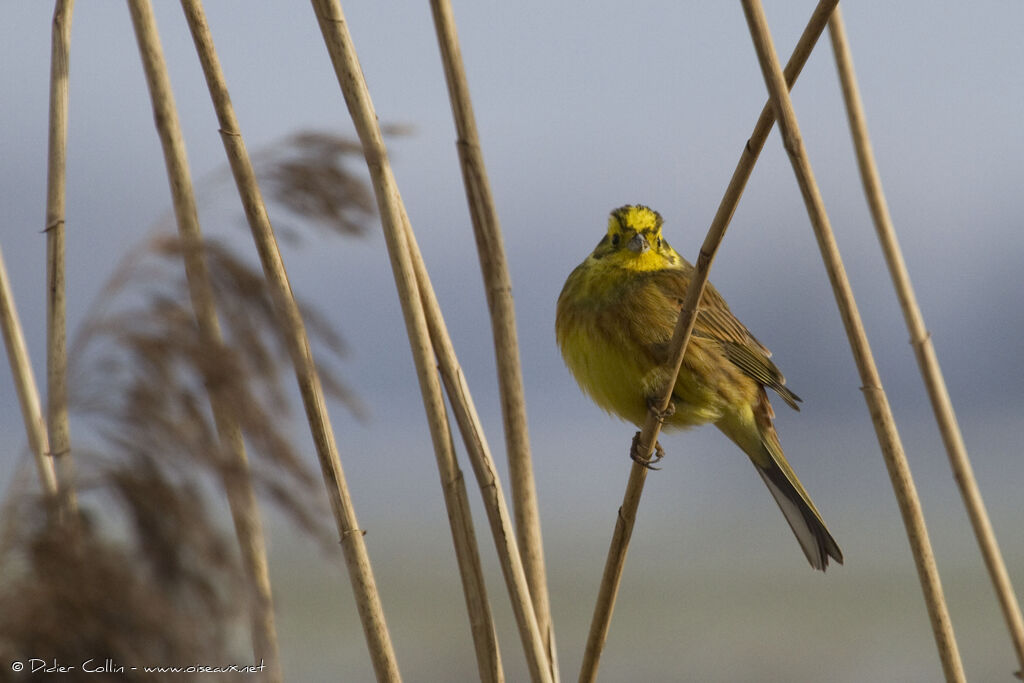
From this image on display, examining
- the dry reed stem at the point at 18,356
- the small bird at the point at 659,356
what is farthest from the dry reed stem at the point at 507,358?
the small bird at the point at 659,356

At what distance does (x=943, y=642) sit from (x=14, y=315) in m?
1.86

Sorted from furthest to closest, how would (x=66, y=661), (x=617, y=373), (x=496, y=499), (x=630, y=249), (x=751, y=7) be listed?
(x=630, y=249) < (x=617, y=373) < (x=496, y=499) < (x=751, y=7) < (x=66, y=661)

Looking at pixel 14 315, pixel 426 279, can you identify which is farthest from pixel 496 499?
pixel 14 315

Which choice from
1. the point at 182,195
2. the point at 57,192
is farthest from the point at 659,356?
the point at 57,192

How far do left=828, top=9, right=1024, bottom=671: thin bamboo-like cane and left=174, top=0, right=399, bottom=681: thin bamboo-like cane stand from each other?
3.97 ft

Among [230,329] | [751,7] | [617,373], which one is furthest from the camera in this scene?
[617,373]

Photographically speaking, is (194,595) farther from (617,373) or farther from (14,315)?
(617,373)

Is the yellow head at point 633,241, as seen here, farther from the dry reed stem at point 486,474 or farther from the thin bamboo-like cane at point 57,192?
the thin bamboo-like cane at point 57,192

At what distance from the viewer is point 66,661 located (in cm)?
101

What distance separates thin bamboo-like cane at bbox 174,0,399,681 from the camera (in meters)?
1.72

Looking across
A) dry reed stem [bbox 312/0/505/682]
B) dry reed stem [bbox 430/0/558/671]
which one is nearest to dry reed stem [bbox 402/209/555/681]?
dry reed stem [bbox 312/0/505/682]

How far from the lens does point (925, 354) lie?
2275 mm

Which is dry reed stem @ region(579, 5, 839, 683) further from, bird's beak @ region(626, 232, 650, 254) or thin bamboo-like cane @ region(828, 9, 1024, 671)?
bird's beak @ region(626, 232, 650, 254)

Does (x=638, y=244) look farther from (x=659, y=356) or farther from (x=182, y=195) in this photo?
(x=182, y=195)
